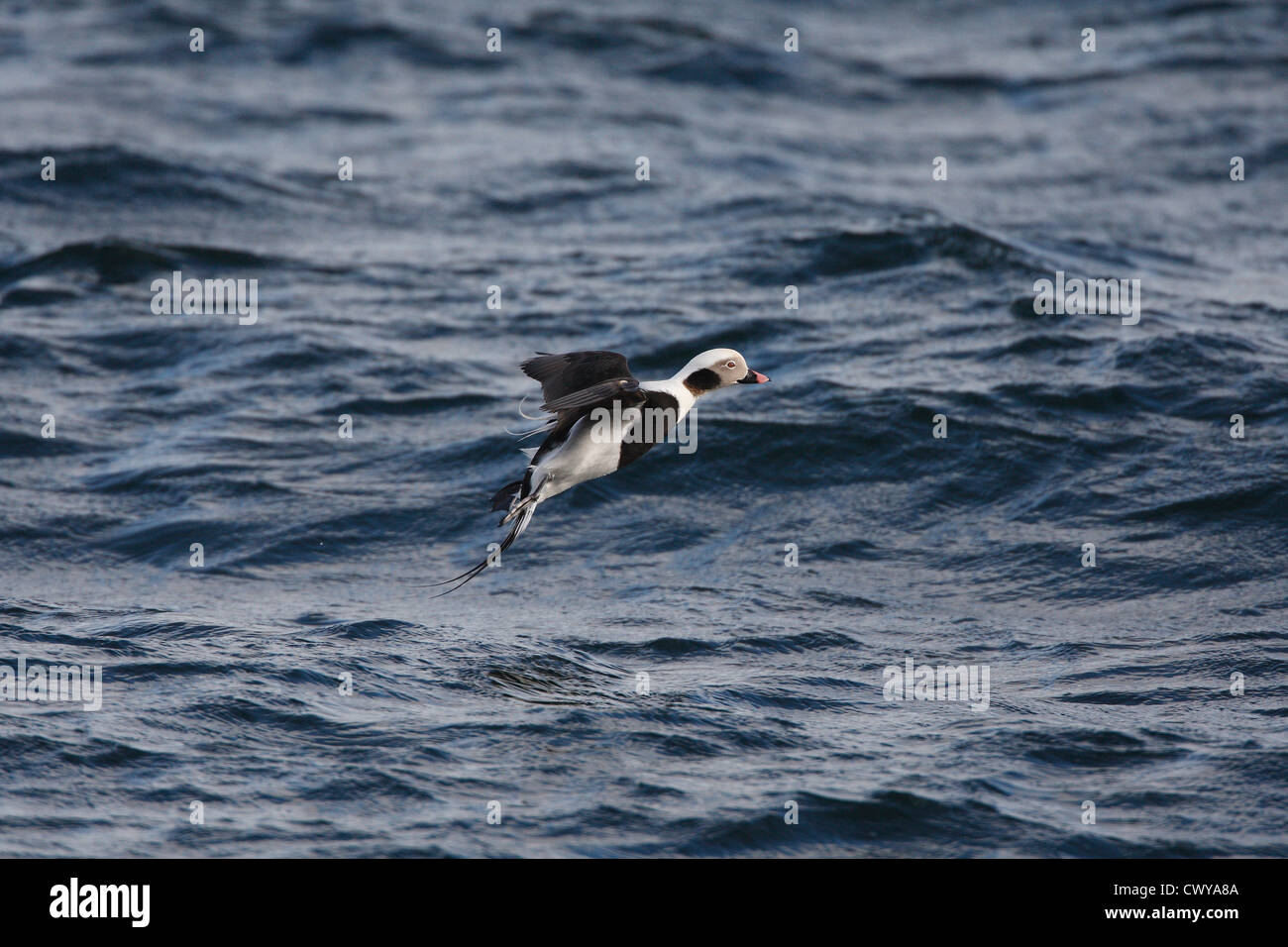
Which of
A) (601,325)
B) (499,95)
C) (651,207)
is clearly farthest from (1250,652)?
(499,95)

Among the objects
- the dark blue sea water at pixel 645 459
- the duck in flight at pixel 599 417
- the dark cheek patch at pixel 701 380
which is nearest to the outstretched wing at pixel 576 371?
the duck in flight at pixel 599 417

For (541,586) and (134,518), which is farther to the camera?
(134,518)

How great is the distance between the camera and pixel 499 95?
2519cm

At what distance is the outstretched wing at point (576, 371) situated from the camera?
9.35 meters

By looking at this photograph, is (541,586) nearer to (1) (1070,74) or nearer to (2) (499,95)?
(2) (499,95)

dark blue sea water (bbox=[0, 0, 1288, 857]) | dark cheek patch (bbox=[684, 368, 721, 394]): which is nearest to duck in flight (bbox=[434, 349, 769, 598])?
dark cheek patch (bbox=[684, 368, 721, 394])

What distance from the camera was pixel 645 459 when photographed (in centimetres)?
1398

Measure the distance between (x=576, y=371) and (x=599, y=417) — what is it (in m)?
0.33

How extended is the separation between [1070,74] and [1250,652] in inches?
750

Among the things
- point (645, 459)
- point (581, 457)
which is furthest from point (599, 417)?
point (645, 459)

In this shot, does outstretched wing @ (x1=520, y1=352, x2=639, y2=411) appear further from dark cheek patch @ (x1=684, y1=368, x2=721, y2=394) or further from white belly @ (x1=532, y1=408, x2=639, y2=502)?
dark cheek patch @ (x1=684, y1=368, x2=721, y2=394)

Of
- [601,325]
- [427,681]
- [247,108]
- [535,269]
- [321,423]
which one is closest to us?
[427,681]

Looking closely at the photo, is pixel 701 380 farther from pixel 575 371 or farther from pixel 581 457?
pixel 581 457

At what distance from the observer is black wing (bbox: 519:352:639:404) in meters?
9.36
